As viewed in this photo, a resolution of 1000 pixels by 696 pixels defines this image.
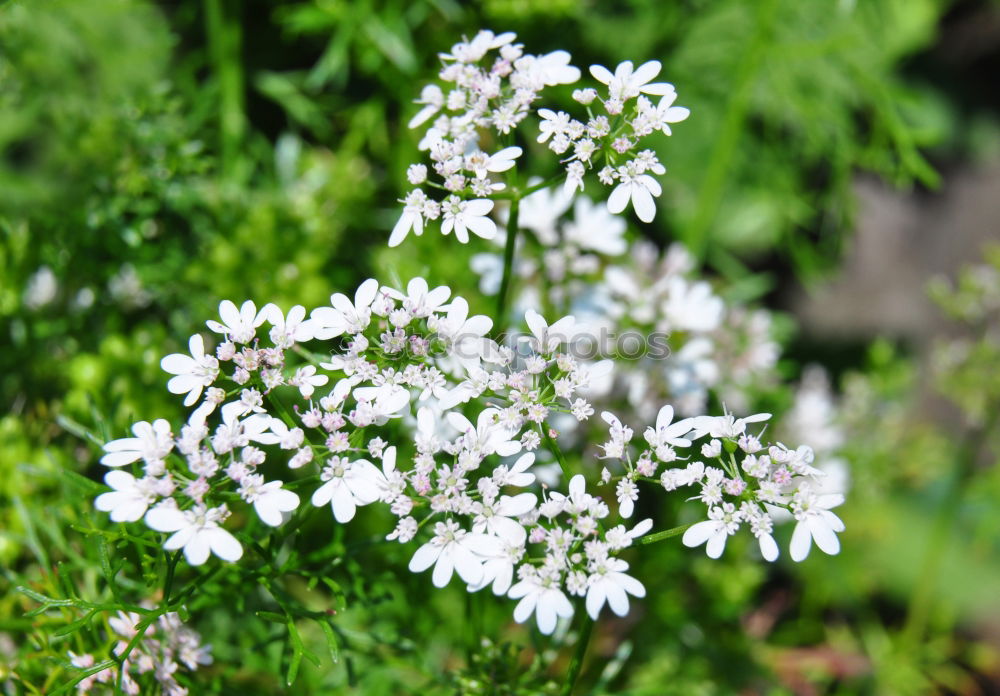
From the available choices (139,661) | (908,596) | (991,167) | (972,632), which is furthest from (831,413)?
(139,661)

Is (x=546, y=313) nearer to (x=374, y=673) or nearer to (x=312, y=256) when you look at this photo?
(x=312, y=256)

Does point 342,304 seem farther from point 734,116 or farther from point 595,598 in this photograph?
point 734,116

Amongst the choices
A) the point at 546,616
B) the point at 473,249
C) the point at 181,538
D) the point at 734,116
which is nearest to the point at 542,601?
the point at 546,616

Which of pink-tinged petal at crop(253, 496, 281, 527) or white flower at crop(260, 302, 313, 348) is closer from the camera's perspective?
pink-tinged petal at crop(253, 496, 281, 527)

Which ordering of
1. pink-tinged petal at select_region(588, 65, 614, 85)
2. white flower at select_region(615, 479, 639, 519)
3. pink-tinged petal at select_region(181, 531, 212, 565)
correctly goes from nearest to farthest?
pink-tinged petal at select_region(181, 531, 212, 565) < white flower at select_region(615, 479, 639, 519) < pink-tinged petal at select_region(588, 65, 614, 85)

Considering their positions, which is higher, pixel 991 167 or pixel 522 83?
pixel 991 167

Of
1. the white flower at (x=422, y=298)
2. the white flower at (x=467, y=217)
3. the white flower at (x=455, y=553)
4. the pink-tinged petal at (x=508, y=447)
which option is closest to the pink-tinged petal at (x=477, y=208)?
the white flower at (x=467, y=217)

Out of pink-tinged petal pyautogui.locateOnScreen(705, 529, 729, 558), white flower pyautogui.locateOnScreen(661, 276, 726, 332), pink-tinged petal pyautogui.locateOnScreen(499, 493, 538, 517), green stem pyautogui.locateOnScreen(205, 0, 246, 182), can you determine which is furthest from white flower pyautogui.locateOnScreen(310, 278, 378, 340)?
green stem pyautogui.locateOnScreen(205, 0, 246, 182)

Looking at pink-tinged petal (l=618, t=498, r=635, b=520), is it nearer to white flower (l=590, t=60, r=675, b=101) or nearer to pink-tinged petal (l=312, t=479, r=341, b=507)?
pink-tinged petal (l=312, t=479, r=341, b=507)
